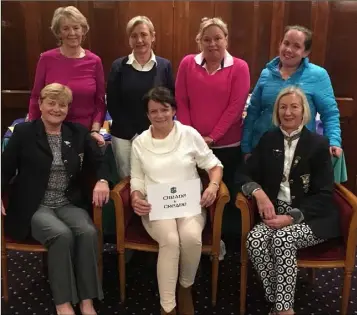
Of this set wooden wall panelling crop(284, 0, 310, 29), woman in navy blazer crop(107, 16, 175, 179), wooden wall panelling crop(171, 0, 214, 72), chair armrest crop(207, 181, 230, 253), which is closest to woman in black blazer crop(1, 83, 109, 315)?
woman in navy blazer crop(107, 16, 175, 179)

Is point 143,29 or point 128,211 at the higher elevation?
point 143,29

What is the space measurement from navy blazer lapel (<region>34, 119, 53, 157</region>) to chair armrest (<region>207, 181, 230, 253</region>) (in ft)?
2.90

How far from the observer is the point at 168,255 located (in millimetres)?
2381

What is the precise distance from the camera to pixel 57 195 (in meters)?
2.52

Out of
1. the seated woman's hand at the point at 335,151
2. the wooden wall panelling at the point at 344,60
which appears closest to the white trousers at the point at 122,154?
the seated woman's hand at the point at 335,151

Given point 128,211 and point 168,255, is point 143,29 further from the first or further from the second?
point 168,255

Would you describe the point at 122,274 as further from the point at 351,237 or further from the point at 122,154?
the point at 351,237

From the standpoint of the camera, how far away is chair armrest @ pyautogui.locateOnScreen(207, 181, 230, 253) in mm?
2415

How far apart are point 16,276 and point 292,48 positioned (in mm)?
2060

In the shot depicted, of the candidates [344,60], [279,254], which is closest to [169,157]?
[279,254]

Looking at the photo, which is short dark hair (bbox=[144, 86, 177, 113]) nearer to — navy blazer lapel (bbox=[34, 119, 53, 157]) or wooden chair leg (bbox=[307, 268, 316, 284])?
navy blazer lapel (bbox=[34, 119, 53, 157])

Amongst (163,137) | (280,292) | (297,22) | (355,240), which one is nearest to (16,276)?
(163,137)

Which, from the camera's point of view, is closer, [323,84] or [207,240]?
[207,240]

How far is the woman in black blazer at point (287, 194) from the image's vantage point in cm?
233
